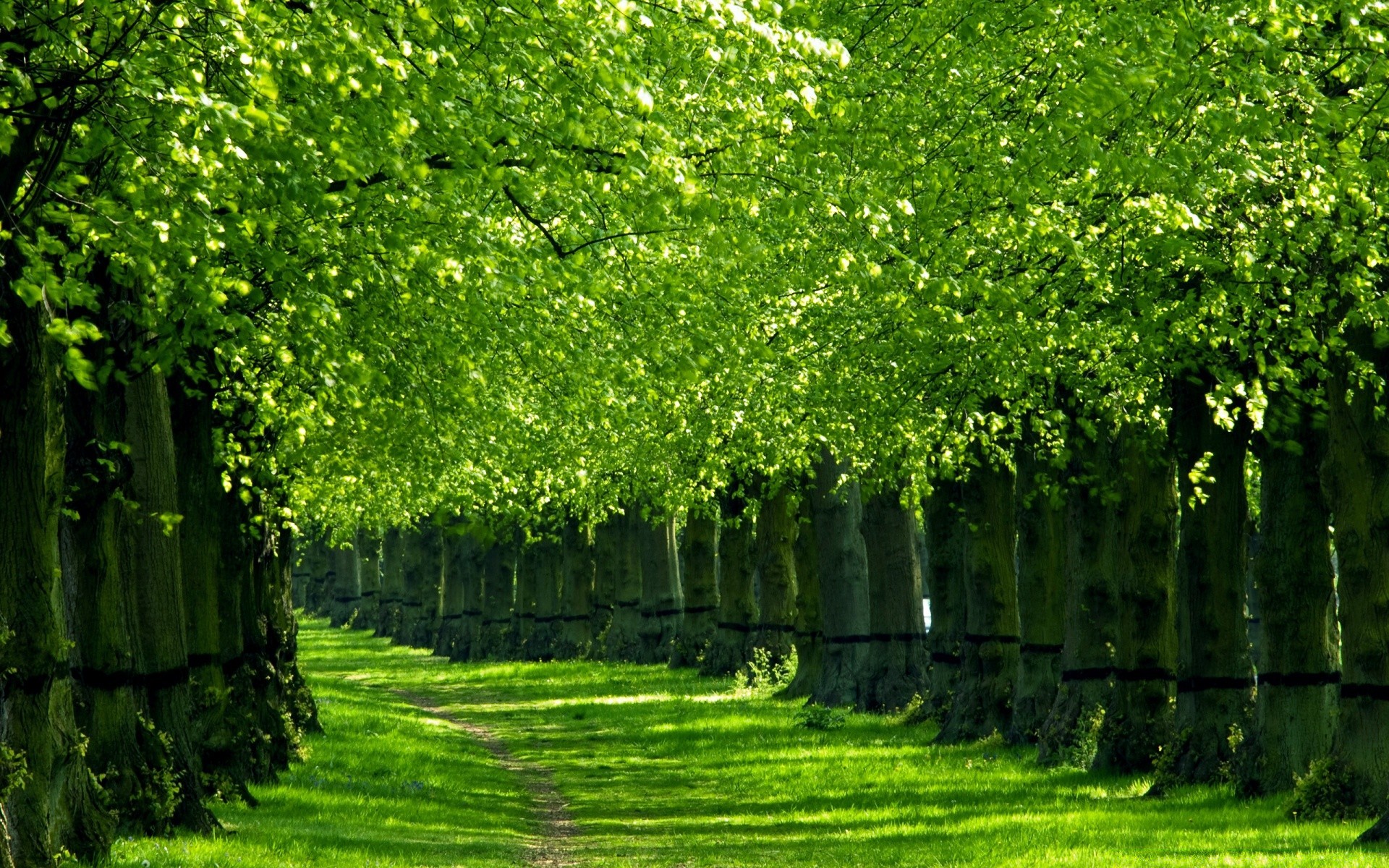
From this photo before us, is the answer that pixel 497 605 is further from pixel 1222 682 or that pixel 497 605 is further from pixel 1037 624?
pixel 1222 682

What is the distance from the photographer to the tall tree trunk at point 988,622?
81.6 ft

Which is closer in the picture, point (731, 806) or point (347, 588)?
point (731, 806)

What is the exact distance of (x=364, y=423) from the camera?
51.6ft

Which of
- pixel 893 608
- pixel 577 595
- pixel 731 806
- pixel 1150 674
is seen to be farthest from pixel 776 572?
pixel 731 806

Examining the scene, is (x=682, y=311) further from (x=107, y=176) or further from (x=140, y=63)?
(x=140, y=63)

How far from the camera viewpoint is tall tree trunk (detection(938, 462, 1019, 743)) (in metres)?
24.9

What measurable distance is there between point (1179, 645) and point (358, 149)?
13.1 m

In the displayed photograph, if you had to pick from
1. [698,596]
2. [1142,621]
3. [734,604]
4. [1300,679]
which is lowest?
[1300,679]

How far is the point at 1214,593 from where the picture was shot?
18.9 metres

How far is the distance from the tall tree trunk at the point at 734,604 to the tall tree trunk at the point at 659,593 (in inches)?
168

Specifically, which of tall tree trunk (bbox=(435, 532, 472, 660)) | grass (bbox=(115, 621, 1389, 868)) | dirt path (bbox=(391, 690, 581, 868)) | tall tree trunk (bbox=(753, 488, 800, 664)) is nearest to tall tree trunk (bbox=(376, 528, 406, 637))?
tall tree trunk (bbox=(435, 532, 472, 660))

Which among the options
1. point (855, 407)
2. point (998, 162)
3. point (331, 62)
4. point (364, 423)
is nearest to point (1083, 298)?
point (998, 162)

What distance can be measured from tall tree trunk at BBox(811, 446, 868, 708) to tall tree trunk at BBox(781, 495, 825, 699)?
2958mm

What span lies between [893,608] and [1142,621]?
28.8 ft
